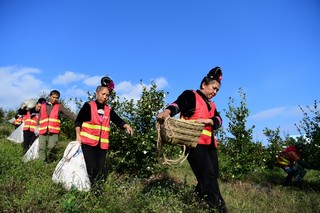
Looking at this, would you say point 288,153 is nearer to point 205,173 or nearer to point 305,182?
point 305,182

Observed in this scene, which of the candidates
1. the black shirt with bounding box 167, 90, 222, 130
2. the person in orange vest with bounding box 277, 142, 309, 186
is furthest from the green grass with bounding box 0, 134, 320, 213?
the person in orange vest with bounding box 277, 142, 309, 186

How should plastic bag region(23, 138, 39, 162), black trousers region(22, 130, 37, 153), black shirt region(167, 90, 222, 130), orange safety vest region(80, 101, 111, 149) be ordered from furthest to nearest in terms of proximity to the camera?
black trousers region(22, 130, 37, 153) < plastic bag region(23, 138, 39, 162) < orange safety vest region(80, 101, 111, 149) < black shirt region(167, 90, 222, 130)

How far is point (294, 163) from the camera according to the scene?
8.57m

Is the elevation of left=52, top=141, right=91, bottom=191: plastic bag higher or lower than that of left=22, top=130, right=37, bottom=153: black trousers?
lower

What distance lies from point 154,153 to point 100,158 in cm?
204

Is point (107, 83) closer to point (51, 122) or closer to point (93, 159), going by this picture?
point (93, 159)

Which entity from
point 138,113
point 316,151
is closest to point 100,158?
point 138,113

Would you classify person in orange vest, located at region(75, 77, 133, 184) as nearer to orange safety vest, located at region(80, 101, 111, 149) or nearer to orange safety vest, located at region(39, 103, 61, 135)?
orange safety vest, located at region(80, 101, 111, 149)

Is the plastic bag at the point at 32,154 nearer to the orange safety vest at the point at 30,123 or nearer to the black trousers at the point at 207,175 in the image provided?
the orange safety vest at the point at 30,123

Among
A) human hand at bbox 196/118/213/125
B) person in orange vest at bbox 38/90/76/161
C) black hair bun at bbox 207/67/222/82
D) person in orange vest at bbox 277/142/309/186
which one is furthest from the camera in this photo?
person in orange vest at bbox 277/142/309/186

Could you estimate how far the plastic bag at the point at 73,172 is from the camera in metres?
4.29

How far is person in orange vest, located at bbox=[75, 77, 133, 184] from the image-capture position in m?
4.80

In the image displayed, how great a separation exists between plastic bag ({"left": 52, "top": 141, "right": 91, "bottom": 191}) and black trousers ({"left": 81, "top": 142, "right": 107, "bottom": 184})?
140 mm

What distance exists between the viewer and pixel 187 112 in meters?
4.10
